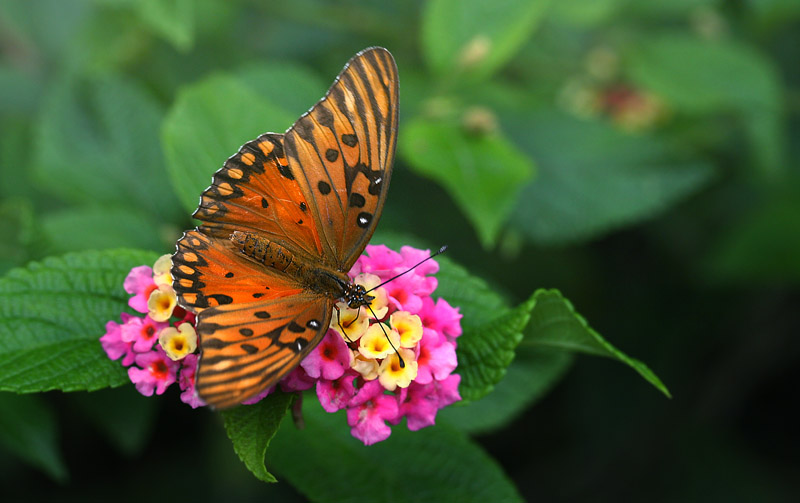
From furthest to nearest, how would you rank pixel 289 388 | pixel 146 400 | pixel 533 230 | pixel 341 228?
1. pixel 533 230
2. pixel 146 400
3. pixel 341 228
4. pixel 289 388

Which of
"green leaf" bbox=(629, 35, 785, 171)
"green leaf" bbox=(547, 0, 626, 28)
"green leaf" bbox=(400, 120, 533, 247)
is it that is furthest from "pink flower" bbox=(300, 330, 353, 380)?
"green leaf" bbox=(629, 35, 785, 171)

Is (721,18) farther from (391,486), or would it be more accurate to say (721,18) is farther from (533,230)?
(391,486)

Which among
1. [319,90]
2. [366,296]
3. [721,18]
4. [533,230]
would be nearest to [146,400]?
[366,296]

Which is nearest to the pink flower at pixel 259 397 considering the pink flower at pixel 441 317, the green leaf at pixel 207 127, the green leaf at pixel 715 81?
the pink flower at pixel 441 317

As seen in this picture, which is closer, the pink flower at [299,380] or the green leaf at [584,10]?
the pink flower at [299,380]

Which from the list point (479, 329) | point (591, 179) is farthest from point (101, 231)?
point (591, 179)

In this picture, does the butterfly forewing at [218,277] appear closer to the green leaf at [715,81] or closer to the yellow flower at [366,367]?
the yellow flower at [366,367]
